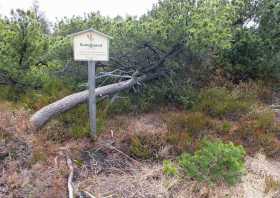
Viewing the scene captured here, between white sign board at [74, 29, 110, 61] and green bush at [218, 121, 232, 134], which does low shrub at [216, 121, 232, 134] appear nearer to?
green bush at [218, 121, 232, 134]

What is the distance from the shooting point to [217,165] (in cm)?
362

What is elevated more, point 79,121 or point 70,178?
point 79,121

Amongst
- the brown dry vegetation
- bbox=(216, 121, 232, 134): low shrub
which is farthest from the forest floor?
bbox=(216, 121, 232, 134): low shrub

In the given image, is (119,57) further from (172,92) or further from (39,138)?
(39,138)

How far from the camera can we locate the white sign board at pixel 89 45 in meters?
Answer: 4.86

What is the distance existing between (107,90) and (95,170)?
6.70 ft

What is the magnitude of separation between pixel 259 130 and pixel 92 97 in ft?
10.2

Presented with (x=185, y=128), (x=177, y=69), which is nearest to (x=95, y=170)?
(x=185, y=128)

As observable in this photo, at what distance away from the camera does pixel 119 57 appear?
631 cm

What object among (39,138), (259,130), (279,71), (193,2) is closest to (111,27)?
(193,2)

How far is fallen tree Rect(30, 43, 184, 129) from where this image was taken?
5221 millimetres

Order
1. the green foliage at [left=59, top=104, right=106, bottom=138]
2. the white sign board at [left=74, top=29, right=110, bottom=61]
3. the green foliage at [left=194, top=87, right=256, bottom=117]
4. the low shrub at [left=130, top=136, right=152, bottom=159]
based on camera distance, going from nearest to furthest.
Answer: the low shrub at [left=130, top=136, right=152, bottom=159], the white sign board at [left=74, top=29, right=110, bottom=61], the green foliage at [left=59, top=104, right=106, bottom=138], the green foliage at [left=194, top=87, right=256, bottom=117]

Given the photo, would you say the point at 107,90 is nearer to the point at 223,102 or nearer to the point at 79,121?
the point at 79,121

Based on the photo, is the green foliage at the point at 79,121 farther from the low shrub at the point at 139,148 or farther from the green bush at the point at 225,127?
the green bush at the point at 225,127
